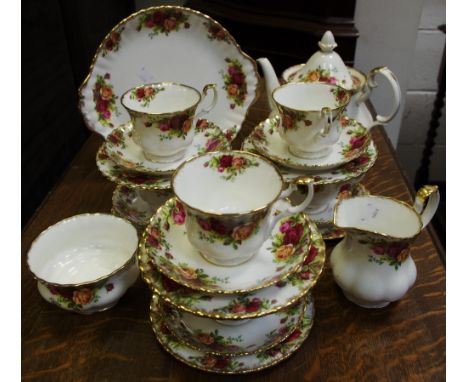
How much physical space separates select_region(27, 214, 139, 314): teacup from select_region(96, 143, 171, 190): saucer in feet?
0.18

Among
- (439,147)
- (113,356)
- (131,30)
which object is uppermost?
(131,30)

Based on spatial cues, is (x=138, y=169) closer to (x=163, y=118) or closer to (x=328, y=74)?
(x=163, y=118)

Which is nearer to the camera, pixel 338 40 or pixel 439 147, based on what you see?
pixel 338 40

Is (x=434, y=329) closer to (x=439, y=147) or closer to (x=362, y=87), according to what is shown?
(x=362, y=87)

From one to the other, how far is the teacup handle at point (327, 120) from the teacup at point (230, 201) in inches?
5.6

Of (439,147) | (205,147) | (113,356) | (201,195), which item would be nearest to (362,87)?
(205,147)

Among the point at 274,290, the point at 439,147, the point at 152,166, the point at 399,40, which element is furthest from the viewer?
the point at 439,147

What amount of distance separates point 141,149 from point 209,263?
276 millimetres

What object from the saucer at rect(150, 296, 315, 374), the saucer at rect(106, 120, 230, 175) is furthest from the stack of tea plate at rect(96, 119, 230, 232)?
the saucer at rect(150, 296, 315, 374)

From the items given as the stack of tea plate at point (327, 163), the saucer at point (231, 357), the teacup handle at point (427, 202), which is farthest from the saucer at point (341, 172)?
the saucer at point (231, 357)

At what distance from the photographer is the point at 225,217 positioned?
0.48m

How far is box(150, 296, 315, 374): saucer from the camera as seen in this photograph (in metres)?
0.54

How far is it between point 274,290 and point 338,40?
0.80 m

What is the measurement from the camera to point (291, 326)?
565 mm
